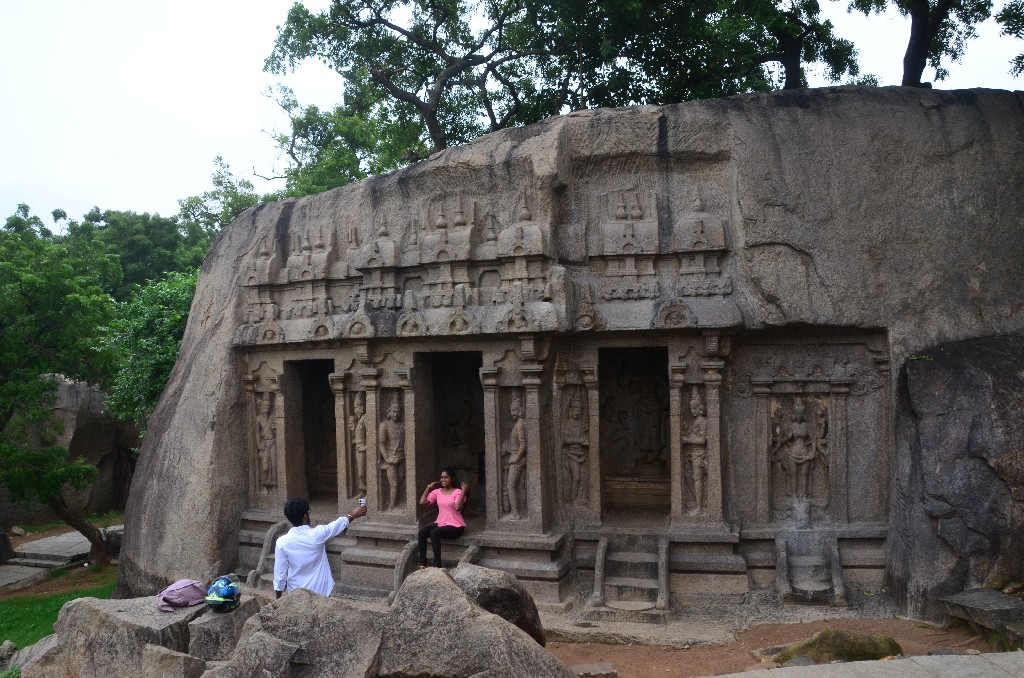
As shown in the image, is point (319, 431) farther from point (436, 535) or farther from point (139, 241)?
point (139, 241)

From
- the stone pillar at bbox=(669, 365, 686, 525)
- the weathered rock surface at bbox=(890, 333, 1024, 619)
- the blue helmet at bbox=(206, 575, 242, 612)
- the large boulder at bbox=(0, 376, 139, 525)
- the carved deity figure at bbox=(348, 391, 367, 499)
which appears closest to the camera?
the blue helmet at bbox=(206, 575, 242, 612)

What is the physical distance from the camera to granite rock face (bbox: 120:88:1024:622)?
356 inches

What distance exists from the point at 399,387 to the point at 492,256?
7.20 ft

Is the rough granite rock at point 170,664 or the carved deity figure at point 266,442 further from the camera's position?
the carved deity figure at point 266,442

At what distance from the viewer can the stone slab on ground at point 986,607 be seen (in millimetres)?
7047

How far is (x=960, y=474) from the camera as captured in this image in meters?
8.09

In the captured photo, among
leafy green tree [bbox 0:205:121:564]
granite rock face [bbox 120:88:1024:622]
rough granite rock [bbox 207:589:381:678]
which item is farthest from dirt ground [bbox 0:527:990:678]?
leafy green tree [bbox 0:205:121:564]

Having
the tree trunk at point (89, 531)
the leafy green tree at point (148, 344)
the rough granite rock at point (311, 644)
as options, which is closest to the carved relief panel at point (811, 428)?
the rough granite rock at point (311, 644)

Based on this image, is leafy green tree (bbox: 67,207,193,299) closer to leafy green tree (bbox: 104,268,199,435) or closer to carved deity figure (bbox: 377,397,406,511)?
leafy green tree (bbox: 104,268,199,435)

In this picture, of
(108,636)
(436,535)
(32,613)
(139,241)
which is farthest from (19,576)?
(139,241)

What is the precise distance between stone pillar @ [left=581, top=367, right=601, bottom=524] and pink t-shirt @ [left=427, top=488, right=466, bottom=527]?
1618 mm

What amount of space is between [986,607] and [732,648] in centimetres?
232

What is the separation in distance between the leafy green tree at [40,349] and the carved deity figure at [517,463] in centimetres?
882

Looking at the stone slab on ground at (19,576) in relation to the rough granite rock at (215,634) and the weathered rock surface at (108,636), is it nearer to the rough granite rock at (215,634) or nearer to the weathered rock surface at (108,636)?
the weathered rock surface at (108,636)
